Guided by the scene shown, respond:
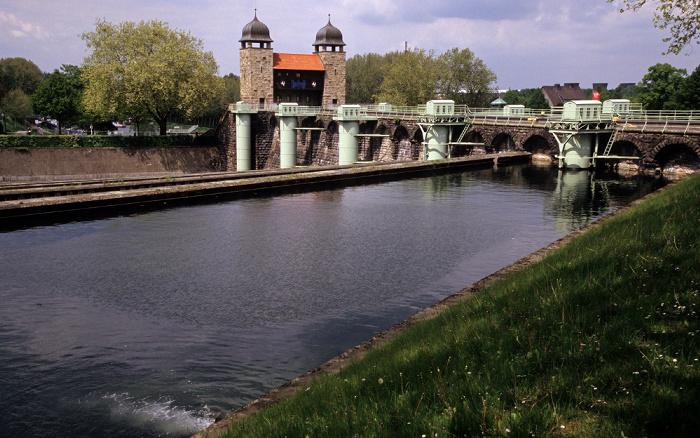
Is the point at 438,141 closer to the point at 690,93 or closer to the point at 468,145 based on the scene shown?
the point at 468,145

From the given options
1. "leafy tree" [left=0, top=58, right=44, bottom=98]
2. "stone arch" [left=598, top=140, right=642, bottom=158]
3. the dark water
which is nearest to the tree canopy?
"stone arch" [left=598, top=140, right=642, bottom=158]

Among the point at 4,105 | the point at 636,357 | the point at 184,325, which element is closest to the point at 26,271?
the point at 184,325

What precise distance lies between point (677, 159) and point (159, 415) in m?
37.9

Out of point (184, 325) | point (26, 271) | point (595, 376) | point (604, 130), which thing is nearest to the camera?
point (595, 376)

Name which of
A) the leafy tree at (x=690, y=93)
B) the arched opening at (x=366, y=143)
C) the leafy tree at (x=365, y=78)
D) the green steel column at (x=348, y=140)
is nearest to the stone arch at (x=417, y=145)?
the green steel column at (x=348, y=140)

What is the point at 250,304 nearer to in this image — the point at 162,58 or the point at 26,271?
the point at 26,271

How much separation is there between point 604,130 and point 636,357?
3636 centimetres

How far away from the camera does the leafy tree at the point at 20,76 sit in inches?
4139

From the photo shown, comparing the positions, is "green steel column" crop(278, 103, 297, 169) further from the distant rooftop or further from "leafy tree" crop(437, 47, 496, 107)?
the distant rooftop

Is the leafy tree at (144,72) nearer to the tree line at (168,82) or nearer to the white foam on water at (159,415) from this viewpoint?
the tree line at (168,82)

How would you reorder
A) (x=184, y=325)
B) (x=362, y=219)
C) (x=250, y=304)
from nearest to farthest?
(x=184, y=325) < (x=250, y=304) < (x=362, y=219)

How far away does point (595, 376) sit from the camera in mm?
5320

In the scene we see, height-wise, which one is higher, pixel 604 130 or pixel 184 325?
pixel 604 130

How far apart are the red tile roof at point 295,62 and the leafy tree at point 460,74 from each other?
58.4 feet
